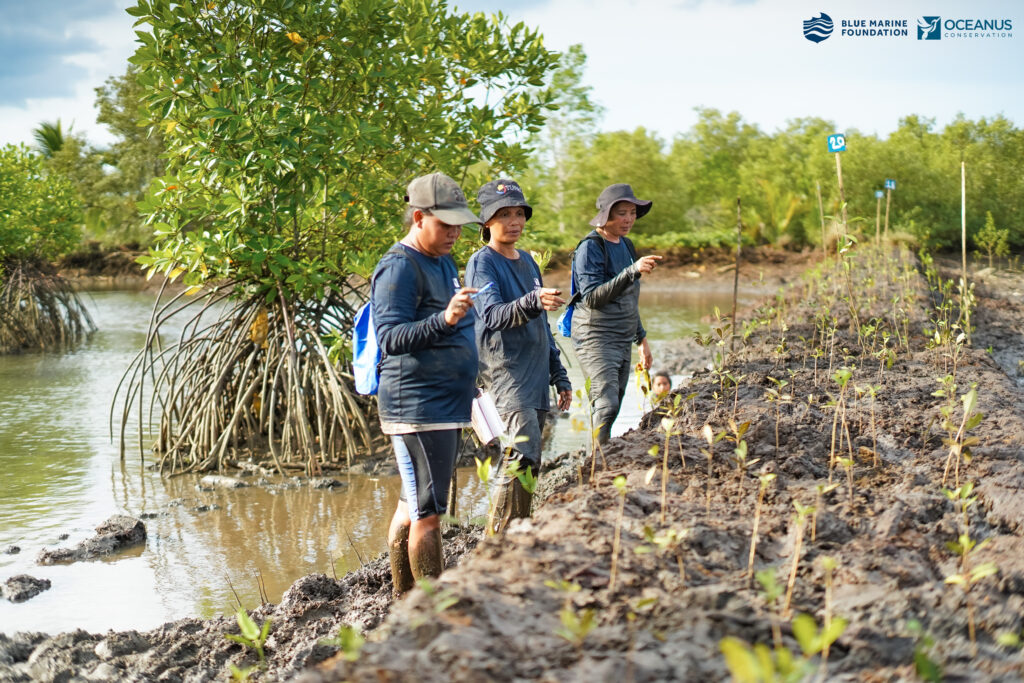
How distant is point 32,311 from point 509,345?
1360cm

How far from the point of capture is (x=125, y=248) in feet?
111

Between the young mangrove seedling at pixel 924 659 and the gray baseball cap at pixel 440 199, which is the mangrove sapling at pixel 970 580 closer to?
the young mangrove seedling at pixel 924 659

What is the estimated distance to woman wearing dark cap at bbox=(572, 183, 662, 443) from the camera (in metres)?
4.81

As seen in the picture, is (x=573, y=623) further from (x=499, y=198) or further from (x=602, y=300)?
(x=602, y=300)

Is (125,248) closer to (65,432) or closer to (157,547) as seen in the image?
(65,432)

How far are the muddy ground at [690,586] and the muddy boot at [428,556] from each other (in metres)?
0.28

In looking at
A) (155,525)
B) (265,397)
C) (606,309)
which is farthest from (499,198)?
(265,397)

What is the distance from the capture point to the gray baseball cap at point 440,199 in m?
3.26

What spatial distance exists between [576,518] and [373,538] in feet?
9.07

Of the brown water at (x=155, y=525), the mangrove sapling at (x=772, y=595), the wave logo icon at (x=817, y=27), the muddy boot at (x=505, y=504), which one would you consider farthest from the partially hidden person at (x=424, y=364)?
the wave logo icon at (x=817, y=27)

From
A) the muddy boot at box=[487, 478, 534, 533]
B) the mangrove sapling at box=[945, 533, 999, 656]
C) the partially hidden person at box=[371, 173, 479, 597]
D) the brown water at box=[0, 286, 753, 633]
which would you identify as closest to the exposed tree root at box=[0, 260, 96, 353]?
the brown water at box=[0, 286, 753, 633]

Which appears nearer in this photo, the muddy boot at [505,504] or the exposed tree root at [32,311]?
the muddy boot at [505,504]

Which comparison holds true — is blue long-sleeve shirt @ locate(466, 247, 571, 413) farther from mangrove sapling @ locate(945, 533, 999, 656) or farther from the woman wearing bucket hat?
mangrove sapling @ locate(945, 533, 999, 656)

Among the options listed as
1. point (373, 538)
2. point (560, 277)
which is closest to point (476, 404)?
point (373, 538)
